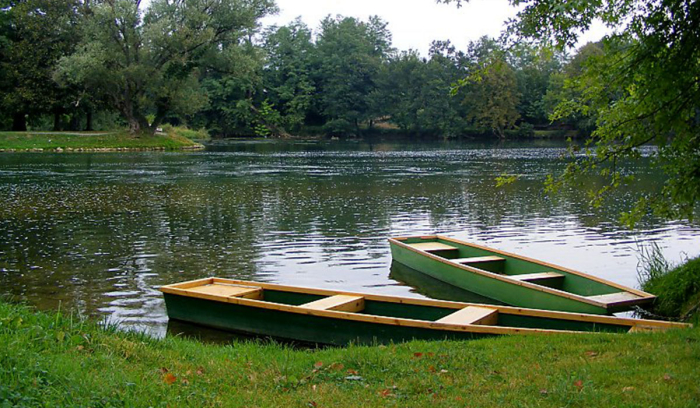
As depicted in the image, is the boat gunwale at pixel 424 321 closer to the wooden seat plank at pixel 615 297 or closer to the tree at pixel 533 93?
the wooden seat plank at pixel 615 297

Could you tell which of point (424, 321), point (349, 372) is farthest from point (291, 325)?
point (349, 372)

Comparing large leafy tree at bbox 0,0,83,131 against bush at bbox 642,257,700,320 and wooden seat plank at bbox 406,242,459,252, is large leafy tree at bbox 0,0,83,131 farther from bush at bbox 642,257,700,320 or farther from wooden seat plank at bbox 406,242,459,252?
bush at bbox 642,257,700,320

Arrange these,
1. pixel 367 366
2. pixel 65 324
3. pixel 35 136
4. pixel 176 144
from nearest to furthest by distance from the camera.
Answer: pixel 367 366 < pixel 65 324 < pixel 35 136 < pixel 176 144

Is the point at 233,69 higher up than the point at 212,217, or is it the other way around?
the point at 233,69

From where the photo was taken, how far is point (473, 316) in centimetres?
852

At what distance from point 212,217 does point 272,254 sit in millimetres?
5872

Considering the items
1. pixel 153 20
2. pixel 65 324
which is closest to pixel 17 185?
pixel 65 324

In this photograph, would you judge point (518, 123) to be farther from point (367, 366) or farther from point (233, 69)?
point (367, 366)

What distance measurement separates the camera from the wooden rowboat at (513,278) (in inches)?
382

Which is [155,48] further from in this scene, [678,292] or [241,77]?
[678,292]

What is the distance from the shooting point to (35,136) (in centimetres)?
5453

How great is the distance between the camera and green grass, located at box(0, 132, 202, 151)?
52.2 m

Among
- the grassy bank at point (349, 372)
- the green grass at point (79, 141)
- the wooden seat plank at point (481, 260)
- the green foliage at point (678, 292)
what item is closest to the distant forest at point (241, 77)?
the green grass at point (79, 141)

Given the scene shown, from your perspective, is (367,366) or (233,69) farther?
(233,69)
